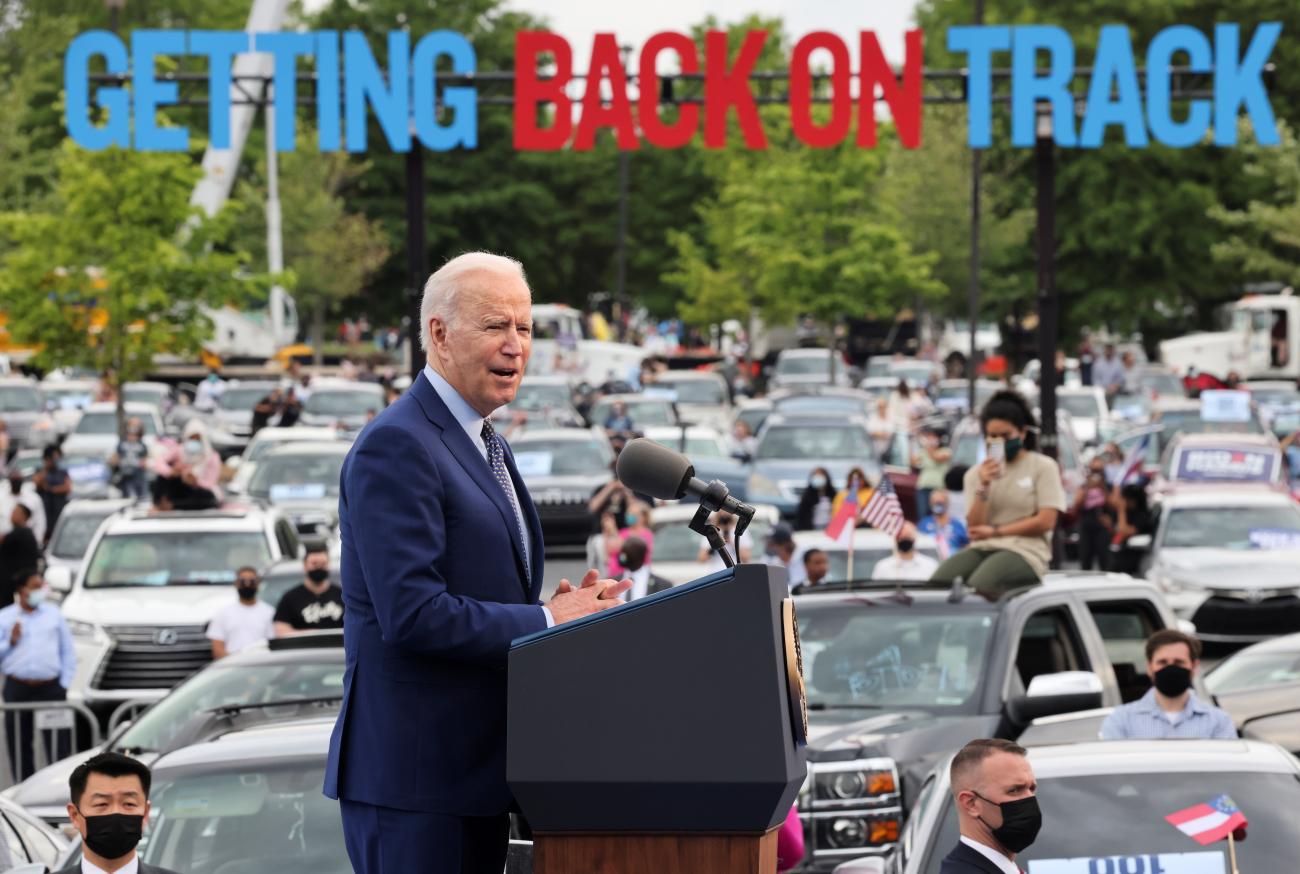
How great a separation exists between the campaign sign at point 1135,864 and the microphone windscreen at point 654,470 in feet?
10.6

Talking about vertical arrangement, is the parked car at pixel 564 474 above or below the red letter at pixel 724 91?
below

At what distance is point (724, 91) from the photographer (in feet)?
100

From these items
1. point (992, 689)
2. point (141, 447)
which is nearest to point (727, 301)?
point (141, 447)

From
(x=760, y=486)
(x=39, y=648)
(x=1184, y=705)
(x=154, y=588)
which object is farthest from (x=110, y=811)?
(x=760, y=486)

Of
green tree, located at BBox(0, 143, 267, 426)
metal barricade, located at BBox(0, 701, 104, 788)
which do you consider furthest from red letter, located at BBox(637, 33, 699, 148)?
metal barricade, located at BBox(0, 701, 104, 788)

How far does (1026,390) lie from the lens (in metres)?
46.4

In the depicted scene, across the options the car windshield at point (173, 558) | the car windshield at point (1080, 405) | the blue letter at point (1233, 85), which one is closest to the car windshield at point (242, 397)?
the car windshield at point (1080, 405)

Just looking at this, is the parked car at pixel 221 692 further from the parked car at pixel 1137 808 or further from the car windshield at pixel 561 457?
the car windshield at pixel 561 457

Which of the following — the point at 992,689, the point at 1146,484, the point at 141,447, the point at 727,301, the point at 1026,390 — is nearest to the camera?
the point at 992,689

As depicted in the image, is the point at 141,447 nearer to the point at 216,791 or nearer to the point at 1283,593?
the point at 1283,593

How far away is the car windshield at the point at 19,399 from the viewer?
44.7 meters

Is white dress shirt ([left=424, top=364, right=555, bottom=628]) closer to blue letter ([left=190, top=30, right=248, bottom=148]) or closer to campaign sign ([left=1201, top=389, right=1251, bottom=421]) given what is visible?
blue letter ([left=190, top=30, right=248, bottom=148])

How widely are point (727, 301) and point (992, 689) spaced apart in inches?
2451

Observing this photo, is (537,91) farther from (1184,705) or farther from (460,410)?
(460,410)
